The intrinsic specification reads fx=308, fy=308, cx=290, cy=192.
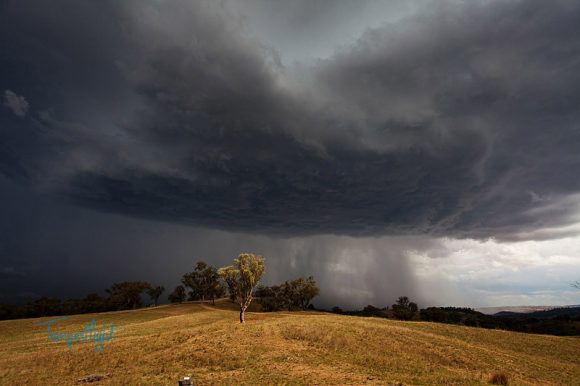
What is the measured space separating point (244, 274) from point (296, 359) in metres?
36.7

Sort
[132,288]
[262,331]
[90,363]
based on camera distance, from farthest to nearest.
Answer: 1. [132,288]
2. [262,331]
3. [90,363]

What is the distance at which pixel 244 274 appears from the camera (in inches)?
2662

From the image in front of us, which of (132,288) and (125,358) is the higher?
(132,288)

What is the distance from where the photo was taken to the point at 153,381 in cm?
2538

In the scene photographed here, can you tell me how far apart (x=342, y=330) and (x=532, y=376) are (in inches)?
892

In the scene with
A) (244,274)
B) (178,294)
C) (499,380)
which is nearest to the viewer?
(499,380)

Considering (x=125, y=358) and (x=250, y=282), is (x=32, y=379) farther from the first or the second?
(x=250, y=282)

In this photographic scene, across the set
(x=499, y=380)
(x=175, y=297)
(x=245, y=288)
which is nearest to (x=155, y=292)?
(x=175, y=297)

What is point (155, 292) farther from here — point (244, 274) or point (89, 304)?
point (244, 274)

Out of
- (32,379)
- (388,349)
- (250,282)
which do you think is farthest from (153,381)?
(250,282)

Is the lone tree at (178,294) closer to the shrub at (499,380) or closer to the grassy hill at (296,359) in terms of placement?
the grassy hill at (296,359)

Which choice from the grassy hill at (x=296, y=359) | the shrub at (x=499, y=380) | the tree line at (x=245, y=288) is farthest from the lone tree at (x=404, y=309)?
the shrub at (x=499, y=380)

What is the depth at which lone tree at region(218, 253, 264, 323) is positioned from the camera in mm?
68125

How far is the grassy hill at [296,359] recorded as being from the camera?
27047 mm
